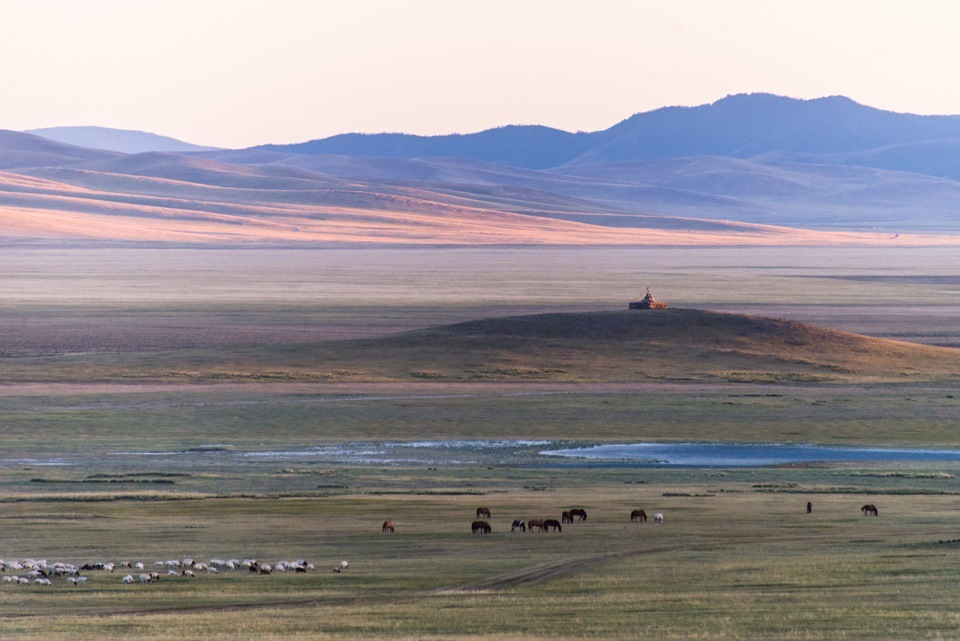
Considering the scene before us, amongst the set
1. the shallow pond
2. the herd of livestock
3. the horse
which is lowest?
the shallow pond

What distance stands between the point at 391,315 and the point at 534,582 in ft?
199

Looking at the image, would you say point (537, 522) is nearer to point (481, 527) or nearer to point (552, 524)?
point (552, 524)

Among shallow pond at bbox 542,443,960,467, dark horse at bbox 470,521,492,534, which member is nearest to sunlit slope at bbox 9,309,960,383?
shallow pond at bbox 542,443,960,467

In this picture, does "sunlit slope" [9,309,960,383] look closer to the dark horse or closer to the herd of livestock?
the dark horse

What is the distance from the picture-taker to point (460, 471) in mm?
34094

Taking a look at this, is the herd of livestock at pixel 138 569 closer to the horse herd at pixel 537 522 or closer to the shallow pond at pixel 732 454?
the horse herd at pixel 537 522

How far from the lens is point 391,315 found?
7962cm

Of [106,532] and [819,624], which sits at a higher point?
[819,624]

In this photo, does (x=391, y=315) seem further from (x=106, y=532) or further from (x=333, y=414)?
(x=106, y=532)

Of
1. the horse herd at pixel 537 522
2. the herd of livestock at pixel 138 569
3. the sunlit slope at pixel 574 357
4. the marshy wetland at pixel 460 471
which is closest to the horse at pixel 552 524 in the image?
the horse herd at pixel 537 522

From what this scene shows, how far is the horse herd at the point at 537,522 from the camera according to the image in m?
23.7

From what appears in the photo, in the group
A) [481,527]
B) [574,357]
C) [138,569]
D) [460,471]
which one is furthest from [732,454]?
[574,357]

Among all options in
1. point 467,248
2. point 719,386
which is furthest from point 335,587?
point 467,248

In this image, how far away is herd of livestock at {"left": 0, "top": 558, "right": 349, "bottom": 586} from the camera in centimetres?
1928
